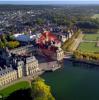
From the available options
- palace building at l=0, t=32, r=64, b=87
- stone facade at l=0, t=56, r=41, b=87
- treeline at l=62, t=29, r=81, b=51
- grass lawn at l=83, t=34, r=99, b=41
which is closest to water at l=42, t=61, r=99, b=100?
stone facade at l=0, t=56, r=41, b=87

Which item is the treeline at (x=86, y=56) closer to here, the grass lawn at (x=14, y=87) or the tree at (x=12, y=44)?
the grass lawn at (x=14, y=87)

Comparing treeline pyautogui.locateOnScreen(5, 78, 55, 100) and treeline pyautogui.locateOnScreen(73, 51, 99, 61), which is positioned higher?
treeline pyautogui.locateOnScreen(5, 78, 55, 100)

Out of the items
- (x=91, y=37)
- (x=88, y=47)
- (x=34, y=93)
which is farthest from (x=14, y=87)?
(x=91, y=37)

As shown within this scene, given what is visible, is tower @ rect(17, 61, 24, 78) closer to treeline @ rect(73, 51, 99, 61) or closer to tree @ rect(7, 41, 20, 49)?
treeline @ rect(73, 51, 99, 61)

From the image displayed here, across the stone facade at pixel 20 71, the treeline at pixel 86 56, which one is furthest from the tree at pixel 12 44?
the stone facade at pixel 20 71

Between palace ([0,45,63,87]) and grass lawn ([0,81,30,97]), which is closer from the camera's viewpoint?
grass lawn ([0,81,30,97])

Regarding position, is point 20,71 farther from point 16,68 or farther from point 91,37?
point 91,37
